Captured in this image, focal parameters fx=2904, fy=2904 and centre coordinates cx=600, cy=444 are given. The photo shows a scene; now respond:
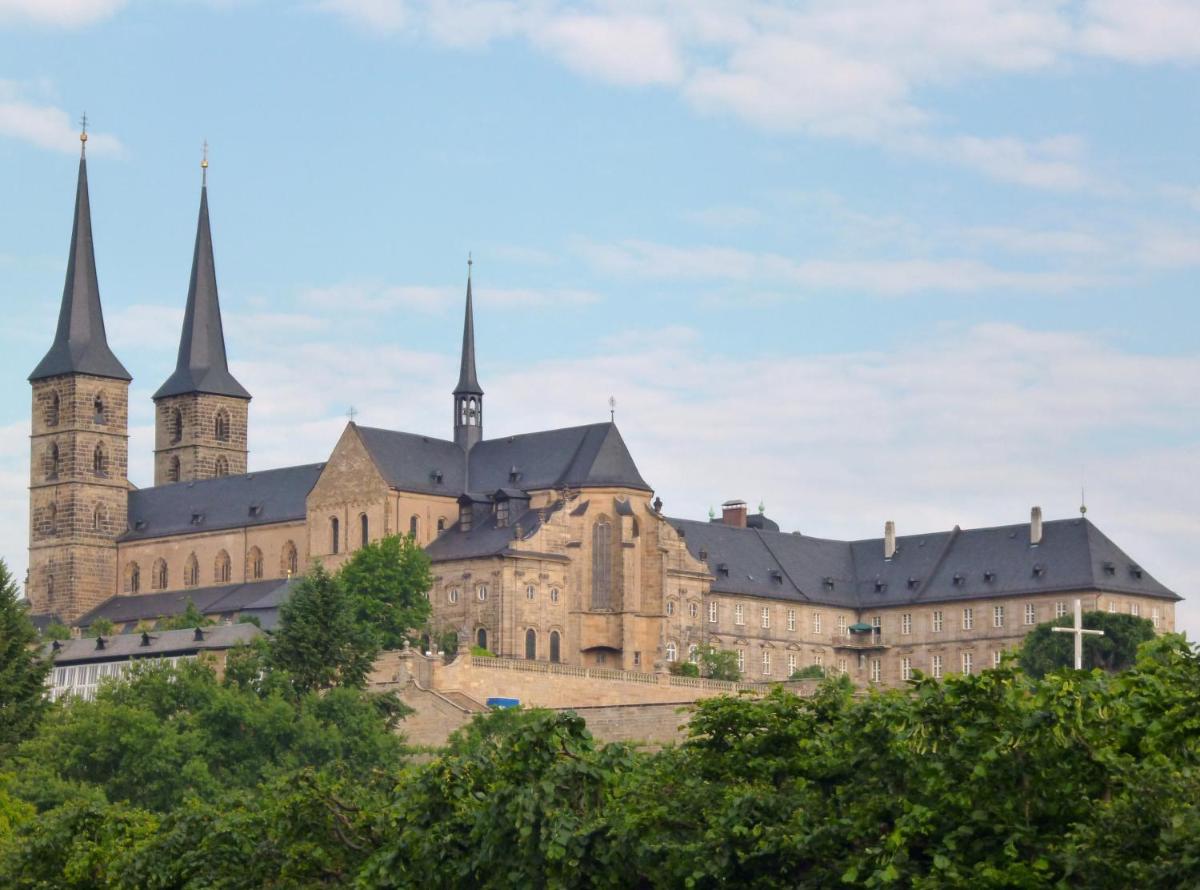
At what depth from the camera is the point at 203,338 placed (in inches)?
7564

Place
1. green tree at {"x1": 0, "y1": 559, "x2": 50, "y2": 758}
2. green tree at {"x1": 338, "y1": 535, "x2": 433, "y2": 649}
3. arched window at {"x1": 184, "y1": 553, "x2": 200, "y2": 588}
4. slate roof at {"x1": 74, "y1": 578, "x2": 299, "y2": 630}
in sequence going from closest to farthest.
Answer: green tree at {"x1": 0, "y1": 559, "x2": 50, "y2": 758} → green tree at {"x1": 338, "y1": 535, "x2": 433, "y2": 649} → slate roof at {"x1": 74, "y1": 578, "x2": 299, "y2": 630} → arched window at {"x1": 184, "y1": 553, "x2": 200, "y2": 588}

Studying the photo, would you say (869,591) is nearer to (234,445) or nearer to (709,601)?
(709,601)

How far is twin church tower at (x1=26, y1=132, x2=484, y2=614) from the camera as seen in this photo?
18250 centimetres

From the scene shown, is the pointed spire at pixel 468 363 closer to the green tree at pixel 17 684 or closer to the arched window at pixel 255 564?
the arched window at pixel 255 564

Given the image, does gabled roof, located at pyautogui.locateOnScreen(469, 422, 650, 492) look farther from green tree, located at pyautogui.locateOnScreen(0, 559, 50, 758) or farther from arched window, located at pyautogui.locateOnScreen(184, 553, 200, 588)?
green tree, located at pyautogui.locateOnScreen(0, 559, 50, 758)

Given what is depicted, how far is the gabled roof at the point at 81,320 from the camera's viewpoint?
182 m

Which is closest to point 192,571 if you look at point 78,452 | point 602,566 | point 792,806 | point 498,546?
point 78,452

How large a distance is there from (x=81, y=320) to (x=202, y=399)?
10578 millimetres

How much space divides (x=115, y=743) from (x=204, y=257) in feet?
296

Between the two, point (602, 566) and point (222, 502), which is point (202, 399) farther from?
point (602, 566)

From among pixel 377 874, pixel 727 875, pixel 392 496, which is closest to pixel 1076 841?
pixel 727 875

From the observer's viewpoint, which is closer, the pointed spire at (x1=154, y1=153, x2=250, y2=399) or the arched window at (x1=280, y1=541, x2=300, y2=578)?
the arched window at (x1=280, y1=541, x2=300, y2=578)

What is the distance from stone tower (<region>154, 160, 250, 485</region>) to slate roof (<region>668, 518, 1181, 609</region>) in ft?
118

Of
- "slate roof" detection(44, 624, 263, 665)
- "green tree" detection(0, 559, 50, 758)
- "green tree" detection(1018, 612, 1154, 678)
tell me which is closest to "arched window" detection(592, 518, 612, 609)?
"slate roof" detection(44, 624, 263, 665)
